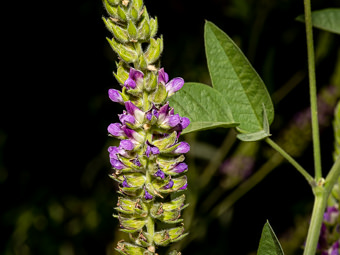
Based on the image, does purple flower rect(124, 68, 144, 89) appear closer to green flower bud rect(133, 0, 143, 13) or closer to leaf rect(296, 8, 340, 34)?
green flower bud rect(133, 0, 143, 13)

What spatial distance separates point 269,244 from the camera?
93 cm

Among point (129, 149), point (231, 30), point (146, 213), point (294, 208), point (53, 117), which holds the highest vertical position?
point (231, 30)

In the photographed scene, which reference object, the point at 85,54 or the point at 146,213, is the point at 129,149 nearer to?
the point at 146,213

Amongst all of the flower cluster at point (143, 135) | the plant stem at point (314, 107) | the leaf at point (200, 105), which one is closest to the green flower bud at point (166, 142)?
the flower cluster at point (143, 135)

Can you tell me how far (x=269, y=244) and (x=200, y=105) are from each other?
310 millimetres

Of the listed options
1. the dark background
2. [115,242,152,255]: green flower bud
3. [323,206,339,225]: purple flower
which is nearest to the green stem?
[323,206,339,225]: purple flower

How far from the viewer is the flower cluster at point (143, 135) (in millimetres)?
840

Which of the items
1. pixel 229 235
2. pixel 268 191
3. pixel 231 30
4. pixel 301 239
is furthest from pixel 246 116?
pixel 231 30

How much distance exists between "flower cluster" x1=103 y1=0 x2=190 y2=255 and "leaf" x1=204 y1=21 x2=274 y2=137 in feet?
0.88

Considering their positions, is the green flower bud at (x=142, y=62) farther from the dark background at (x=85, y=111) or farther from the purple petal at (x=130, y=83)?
the dark background at (x=85, y=111)

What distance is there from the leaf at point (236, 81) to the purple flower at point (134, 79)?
0.30 m

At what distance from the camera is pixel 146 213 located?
872 millimetres

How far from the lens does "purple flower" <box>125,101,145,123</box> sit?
2.75ft

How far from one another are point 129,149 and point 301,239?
158 centimetres
